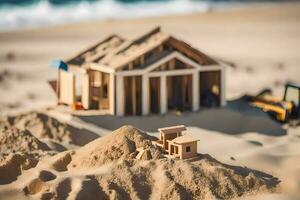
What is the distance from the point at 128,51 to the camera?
20.3 meters

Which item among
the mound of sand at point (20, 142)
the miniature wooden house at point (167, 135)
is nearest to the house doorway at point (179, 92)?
the mound of sand at point (20, 142)

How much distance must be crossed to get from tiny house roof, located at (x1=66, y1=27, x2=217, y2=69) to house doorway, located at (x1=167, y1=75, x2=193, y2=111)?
2.50 ft

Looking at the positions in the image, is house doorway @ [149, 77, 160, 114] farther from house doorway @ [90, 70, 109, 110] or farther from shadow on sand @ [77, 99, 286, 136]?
house doorway @ [90, 70, 109, 110]

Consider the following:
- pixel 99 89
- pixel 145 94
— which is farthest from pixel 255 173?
pixel 99 89

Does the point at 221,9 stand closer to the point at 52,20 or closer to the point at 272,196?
the point at 52,20

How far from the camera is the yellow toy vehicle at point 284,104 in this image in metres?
20.9

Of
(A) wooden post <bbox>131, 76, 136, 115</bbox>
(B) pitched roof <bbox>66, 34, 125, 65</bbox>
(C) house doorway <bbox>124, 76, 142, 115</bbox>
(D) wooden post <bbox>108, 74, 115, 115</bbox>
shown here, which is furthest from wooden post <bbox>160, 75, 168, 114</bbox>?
(B) pitched roof <bbox>66, 34, 125, 65</bbox>

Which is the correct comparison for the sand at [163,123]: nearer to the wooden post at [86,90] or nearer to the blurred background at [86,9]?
the wooden post at [86,90]

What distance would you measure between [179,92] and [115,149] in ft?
24.5

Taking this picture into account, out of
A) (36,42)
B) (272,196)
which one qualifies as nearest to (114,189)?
(272,196)

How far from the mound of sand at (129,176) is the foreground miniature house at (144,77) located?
17.6 feet

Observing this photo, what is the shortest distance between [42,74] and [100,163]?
1698 centimetres

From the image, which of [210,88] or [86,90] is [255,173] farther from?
[86,90]

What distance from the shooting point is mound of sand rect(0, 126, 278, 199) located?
12.5m
